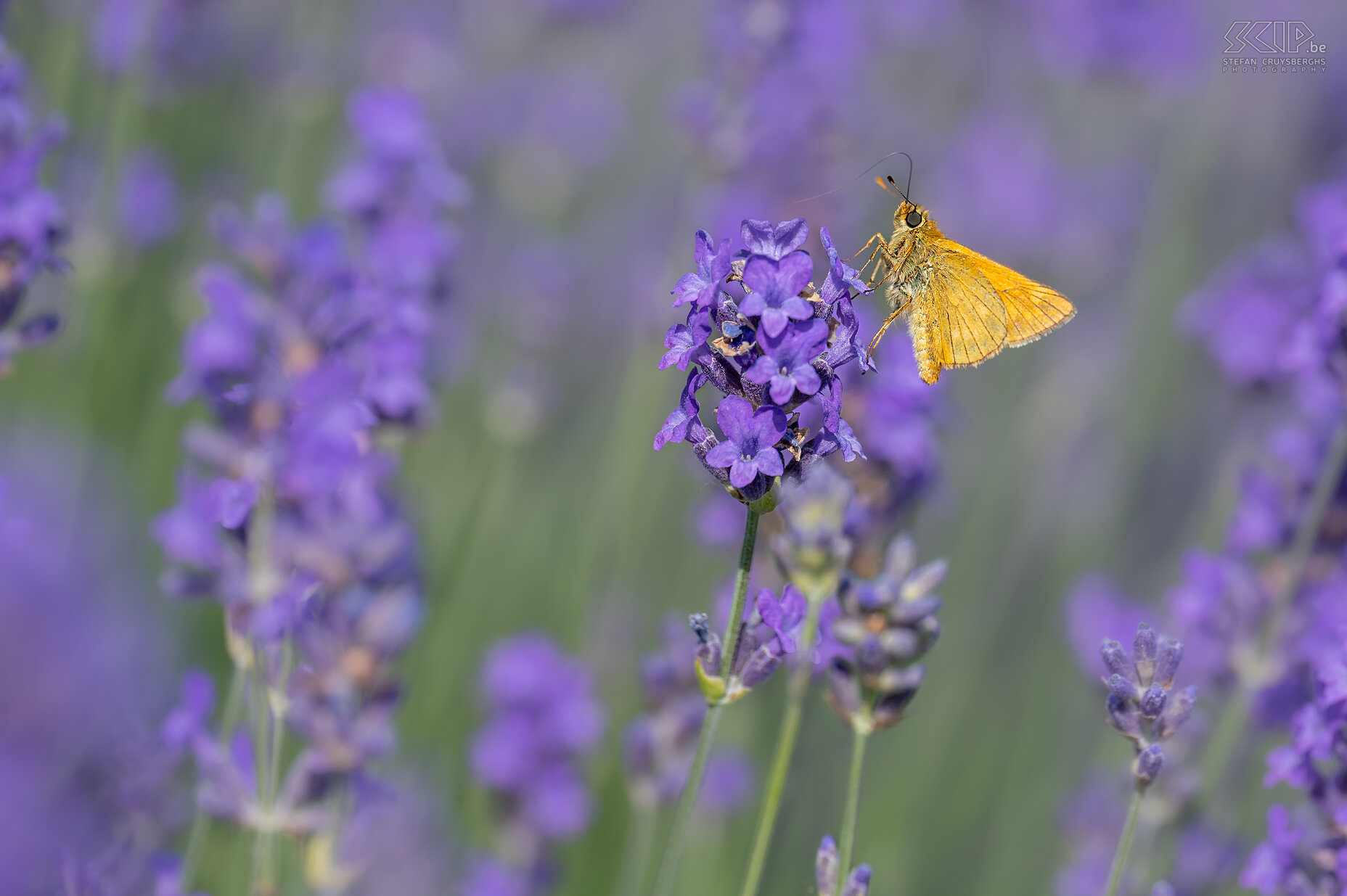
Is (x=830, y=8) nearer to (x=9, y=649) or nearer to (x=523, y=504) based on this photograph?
(x=523, y=504)

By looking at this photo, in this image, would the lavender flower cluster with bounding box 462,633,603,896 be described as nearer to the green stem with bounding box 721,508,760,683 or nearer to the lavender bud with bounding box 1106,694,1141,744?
the green stem with bounding box 721,508,760,683

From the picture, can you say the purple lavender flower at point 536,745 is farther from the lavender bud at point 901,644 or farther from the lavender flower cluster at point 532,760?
the lavender bud at point 901,644

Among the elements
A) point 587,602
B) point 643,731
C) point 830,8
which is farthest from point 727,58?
point 643,731

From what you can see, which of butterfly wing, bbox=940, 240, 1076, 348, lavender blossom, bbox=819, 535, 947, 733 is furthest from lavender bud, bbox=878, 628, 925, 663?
butterfly wing, bbox=940, 240, 1076, 348

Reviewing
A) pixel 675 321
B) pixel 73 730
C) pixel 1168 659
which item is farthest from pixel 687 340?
pixel 675 321

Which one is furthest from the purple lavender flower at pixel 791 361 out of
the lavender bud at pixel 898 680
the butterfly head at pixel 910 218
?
the butterfly head at pixel 910 218
